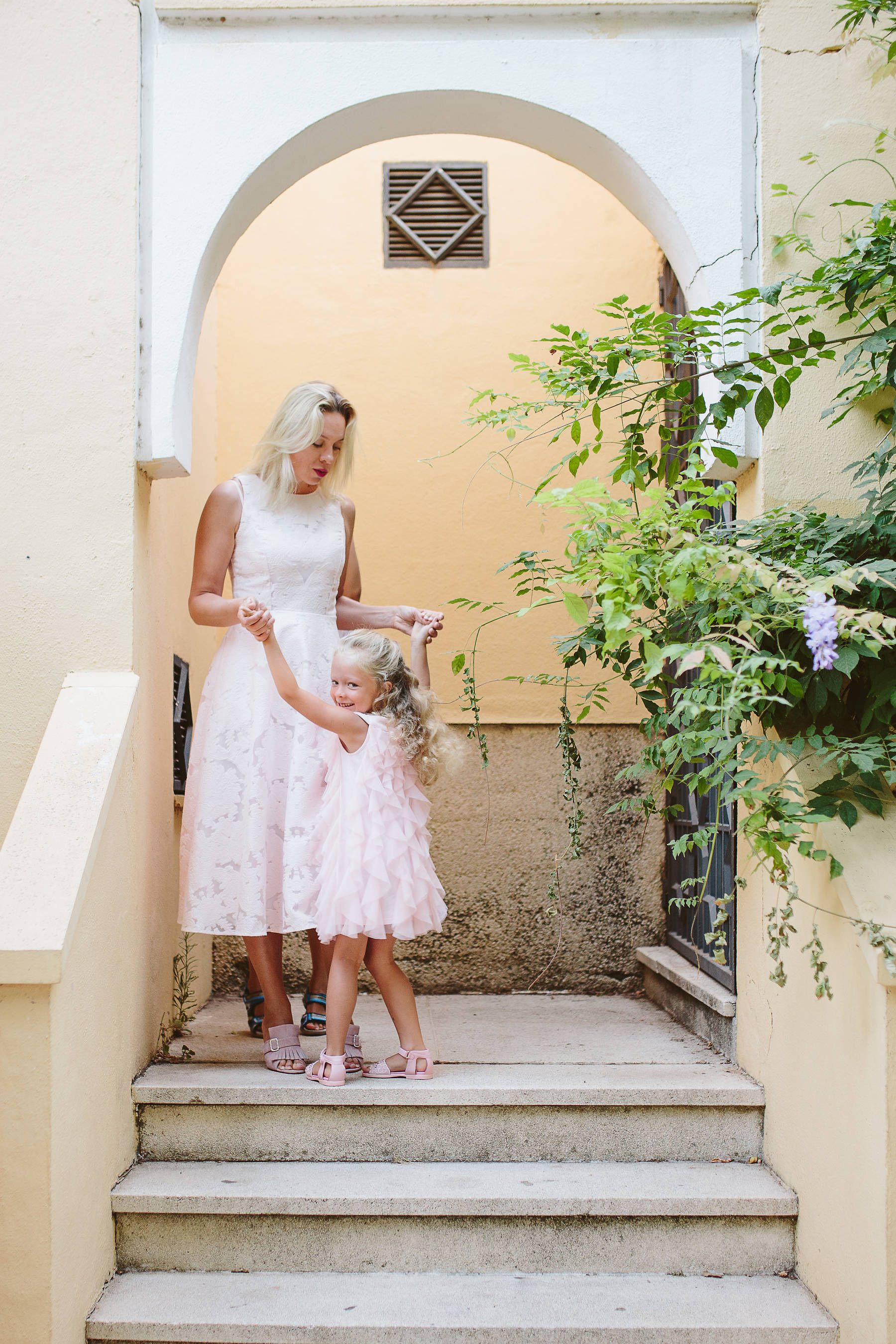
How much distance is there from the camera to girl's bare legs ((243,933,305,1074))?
3.14 metres

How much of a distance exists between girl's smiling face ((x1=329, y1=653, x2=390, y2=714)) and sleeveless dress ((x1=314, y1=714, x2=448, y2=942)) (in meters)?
0.04

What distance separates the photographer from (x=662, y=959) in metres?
4.08

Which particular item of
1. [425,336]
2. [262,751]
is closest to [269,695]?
[262,751]

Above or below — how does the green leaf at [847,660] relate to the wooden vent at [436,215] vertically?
below

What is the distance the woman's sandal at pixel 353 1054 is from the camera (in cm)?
302

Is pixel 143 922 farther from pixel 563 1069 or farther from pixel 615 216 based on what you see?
pixel 615 216

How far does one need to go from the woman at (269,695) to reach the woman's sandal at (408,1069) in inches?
2.2

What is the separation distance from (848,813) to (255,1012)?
2.07 meters

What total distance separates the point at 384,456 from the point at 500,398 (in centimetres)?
61

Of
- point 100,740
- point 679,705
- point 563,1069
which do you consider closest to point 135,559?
point 100,740

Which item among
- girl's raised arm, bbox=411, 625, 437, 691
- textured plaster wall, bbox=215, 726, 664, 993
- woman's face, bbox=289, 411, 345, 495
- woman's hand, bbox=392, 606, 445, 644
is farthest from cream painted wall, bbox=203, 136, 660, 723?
girl's raised arm, bbox=411, 625, 437, 691

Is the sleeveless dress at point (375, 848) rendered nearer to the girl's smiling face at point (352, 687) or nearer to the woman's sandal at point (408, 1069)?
the girl's smiling face at point (352, 687)

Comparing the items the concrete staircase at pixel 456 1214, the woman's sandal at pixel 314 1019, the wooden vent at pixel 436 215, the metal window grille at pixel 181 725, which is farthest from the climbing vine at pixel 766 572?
the wooden vent at pixel 436 215

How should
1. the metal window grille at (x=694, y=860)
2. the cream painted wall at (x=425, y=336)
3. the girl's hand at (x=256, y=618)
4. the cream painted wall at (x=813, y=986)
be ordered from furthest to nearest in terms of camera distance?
the cream painted wall at (x=425, y=336) < the metal window grille at (x=694, y=860) < the girl's hand at (x=256, y=618) < the cream painted wall at (x=813, y=986)
